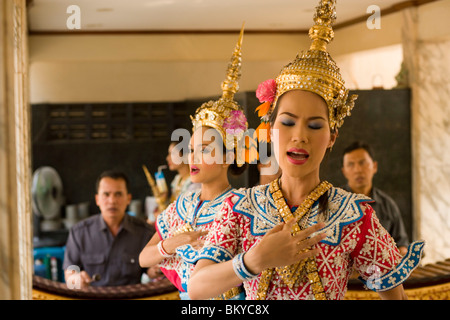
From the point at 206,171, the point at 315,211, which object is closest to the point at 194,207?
the point at 206,171

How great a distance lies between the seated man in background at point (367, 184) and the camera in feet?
6.12

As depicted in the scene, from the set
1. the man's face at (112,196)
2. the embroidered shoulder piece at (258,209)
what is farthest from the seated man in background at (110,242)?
the embroidered shoulder piece at (258,209)

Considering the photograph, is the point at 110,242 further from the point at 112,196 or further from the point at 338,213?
the point at 338,213

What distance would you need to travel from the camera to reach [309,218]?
4.39ft

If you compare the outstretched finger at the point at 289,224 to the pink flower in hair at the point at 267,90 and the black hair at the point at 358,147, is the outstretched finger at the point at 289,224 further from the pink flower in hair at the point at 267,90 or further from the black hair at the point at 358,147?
the black hair at the point at 358,147

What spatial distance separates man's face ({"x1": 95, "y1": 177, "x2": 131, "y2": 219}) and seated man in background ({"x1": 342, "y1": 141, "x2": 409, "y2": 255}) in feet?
4.41

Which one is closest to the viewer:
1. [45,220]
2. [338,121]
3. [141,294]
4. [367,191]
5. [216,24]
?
[338,121]

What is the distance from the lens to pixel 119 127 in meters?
4.82

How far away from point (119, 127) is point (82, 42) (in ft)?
2.49

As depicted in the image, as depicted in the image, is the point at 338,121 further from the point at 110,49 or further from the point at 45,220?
the point at 45,220

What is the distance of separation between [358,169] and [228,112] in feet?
1.41

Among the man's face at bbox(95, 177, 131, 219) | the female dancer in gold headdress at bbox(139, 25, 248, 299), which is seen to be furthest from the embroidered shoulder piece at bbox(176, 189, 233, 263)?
the man's face at bbox(95, 177, 131, 219)
